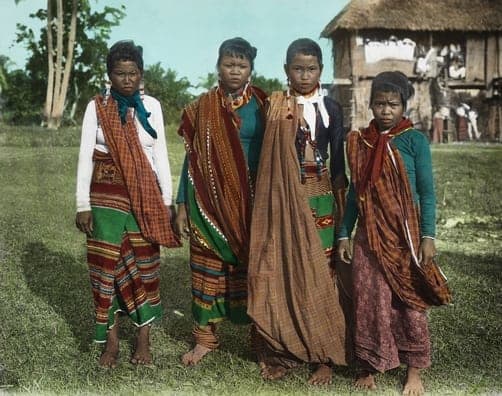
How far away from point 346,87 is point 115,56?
12.1 meters

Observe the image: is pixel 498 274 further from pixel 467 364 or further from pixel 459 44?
pixel 459 44

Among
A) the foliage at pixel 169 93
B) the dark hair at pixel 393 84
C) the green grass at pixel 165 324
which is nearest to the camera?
the dark hair at pixel 393 84

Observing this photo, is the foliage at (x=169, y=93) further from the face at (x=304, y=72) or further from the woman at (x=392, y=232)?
the woman at (x=392, y=232)

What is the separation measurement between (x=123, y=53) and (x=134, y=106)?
29cm

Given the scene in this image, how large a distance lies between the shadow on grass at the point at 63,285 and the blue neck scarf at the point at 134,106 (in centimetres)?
143

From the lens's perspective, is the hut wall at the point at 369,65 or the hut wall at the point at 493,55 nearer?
the hut wall at the point at 369,65

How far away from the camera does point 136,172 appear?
3.34 meters

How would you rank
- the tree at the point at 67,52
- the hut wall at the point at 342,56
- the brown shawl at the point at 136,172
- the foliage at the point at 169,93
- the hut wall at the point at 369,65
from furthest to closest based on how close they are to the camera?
the hut wall at the point at 342,56 < the hut wall at the point at 369,65 < the foliage at the point at 169,93 < the tree at the point at 67,52 < the brown shawl at the point at 136,172

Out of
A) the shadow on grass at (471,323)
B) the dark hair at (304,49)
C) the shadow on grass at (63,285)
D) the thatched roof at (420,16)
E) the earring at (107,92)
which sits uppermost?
the thatched roof at (420,16)

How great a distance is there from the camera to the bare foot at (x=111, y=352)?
11.2 ft

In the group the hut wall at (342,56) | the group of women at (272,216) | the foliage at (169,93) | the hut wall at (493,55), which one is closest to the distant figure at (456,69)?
the hut wall at (493,55)

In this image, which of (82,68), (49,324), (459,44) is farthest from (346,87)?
(49,324)

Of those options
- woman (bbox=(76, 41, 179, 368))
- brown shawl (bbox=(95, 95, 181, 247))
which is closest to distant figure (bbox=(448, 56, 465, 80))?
woman (bbox=(76, 41, 179, 368))

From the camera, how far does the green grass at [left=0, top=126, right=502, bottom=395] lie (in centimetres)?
321
